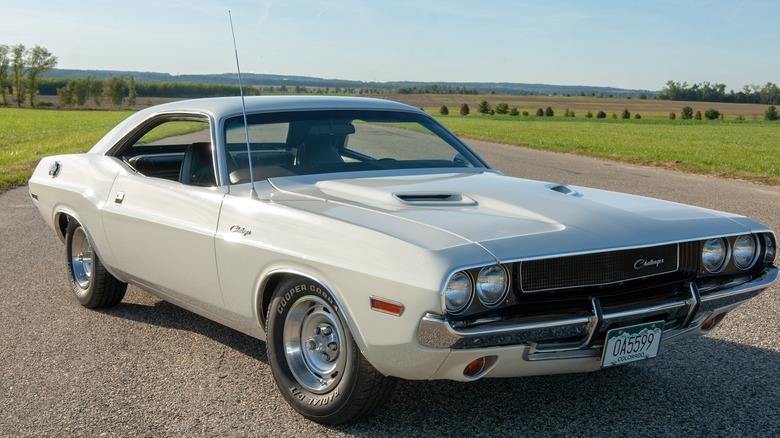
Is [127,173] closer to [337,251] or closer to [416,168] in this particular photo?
[416,168]

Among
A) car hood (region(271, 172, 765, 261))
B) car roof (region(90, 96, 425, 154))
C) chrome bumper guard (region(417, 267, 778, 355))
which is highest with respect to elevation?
car roof (region(90, 96, 425, 154))

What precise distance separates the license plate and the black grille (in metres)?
0.20

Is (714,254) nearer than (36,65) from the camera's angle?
Yes

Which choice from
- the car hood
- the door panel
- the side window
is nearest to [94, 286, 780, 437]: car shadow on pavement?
the door panel

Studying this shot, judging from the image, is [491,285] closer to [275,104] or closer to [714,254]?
[714,254]

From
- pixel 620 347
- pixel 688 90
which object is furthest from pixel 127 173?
pixel 688 90

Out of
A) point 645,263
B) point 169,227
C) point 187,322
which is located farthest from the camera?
point 187,322

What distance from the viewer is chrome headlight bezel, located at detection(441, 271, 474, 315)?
2912mm

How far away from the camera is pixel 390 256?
118 inches

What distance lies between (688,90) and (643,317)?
147m

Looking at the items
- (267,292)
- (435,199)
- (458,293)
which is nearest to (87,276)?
(267,292)

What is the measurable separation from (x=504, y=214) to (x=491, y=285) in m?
0.51

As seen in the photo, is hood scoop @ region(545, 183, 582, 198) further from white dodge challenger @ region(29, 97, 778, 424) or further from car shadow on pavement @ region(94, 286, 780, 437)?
car shadow on pavement @ region(94, 286, 780, 437)

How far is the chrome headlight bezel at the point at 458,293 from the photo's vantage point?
291 centimetres
